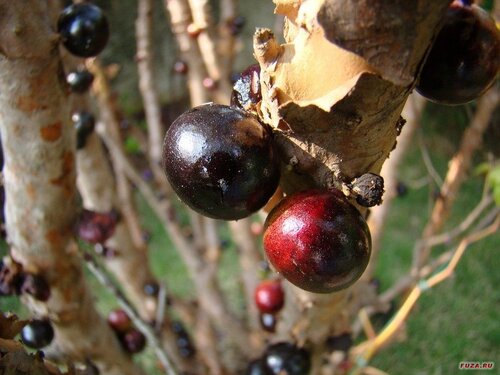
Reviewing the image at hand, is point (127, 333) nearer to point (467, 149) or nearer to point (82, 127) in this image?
point (82, 127)

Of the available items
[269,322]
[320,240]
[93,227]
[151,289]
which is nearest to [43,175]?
[93,227]

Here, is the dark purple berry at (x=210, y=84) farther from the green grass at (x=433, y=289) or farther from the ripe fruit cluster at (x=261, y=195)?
the ripe fruit cluster at (x=261, y=195)

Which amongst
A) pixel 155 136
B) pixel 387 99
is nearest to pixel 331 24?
pixel 387 99

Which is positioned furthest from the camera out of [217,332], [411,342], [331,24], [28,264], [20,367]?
[217,332]

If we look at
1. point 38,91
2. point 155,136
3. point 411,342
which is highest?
point 155,136

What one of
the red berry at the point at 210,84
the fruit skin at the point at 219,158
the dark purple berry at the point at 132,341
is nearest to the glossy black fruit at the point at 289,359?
the dark purple berry at the point at 132,341

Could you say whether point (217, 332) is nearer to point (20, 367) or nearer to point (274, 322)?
point (274, 322)

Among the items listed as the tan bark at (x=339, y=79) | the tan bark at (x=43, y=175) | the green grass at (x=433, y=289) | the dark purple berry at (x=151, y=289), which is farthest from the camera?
the green grass at (x=433, y=289)

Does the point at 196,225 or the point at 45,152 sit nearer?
the point at 45,152
